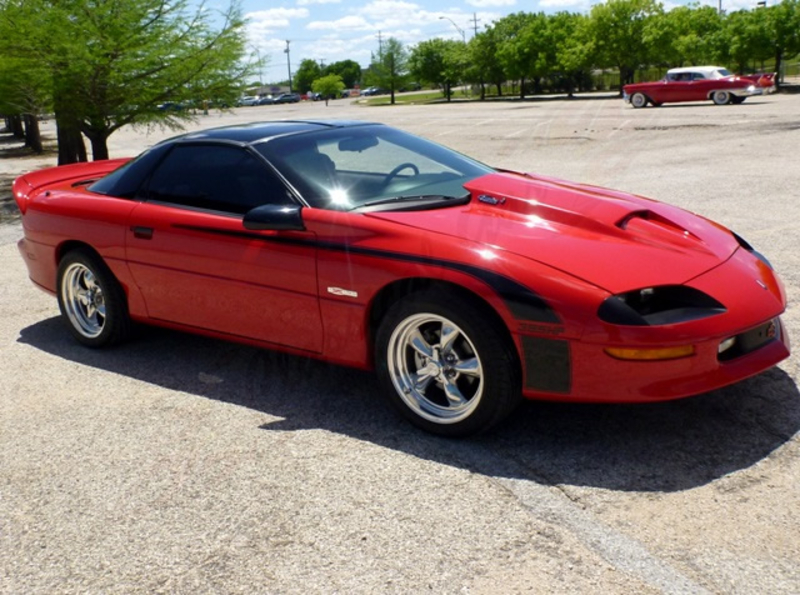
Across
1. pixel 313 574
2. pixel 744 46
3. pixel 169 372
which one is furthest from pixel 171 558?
pixel 744 46

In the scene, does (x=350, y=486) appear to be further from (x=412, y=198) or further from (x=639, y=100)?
(x=639, y=100)

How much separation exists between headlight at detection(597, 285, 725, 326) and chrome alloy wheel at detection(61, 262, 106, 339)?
330 cm

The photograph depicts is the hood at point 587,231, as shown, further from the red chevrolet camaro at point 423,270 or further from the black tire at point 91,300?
the black tire at point 91,300

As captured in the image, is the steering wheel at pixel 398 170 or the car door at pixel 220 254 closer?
the car door at pixel 220 254

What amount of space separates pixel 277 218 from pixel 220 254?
54cm

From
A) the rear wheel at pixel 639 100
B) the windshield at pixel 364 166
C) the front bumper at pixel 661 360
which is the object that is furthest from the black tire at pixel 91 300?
the rear wheel at pixel 639 100

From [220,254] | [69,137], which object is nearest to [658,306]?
[220,254]

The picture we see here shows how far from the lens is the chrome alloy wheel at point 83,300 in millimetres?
5441

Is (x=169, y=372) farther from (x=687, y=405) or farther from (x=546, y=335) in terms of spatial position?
(x=687, y=405)

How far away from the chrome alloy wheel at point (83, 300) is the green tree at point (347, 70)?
585ft

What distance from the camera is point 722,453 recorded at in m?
3.63

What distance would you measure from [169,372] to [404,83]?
91.9 meters

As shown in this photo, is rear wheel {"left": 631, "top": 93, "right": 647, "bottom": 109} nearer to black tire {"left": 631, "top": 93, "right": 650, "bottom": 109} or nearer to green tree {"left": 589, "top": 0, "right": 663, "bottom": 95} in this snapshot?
black tire {"left": 631, "top": 93, "right": 650, "bottom": 109}

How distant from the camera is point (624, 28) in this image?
57.0m
